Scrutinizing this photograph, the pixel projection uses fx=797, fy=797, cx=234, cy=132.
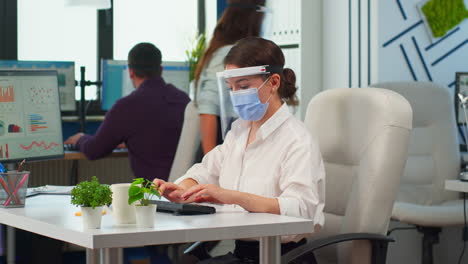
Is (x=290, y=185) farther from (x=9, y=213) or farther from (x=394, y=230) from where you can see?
(x=394, y=230)

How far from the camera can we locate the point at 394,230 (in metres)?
4.39

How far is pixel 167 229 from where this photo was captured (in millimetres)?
1774

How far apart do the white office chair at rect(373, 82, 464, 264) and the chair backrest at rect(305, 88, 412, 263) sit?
1471 mm

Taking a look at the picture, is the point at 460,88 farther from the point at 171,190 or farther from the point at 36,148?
the point at 171,190

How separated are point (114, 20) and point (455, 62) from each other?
2628mm

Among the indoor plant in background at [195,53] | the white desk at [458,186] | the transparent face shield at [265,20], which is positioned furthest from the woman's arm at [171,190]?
the indoor plant in background at [195,53]

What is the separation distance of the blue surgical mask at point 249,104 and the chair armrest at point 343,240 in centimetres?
44

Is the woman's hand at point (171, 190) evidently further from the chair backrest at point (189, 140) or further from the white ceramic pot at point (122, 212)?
the chair backrest at point (189, 140)

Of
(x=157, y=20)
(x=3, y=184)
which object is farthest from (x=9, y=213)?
(x=157, y=20)

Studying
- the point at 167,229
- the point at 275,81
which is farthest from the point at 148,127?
the point at 167,229

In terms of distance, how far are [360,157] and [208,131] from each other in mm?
995

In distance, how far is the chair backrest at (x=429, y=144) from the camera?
4.18 metres

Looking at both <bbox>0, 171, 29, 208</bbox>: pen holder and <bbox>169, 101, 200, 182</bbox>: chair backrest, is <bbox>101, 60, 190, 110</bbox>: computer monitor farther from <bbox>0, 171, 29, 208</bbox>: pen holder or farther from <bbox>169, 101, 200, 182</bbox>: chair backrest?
<bbox>0, 171, 29, 208</bbox>: pen holder

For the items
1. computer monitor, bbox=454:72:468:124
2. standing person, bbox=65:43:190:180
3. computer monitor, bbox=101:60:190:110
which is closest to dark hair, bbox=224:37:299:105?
standing person, bbox=65:43:190:180
